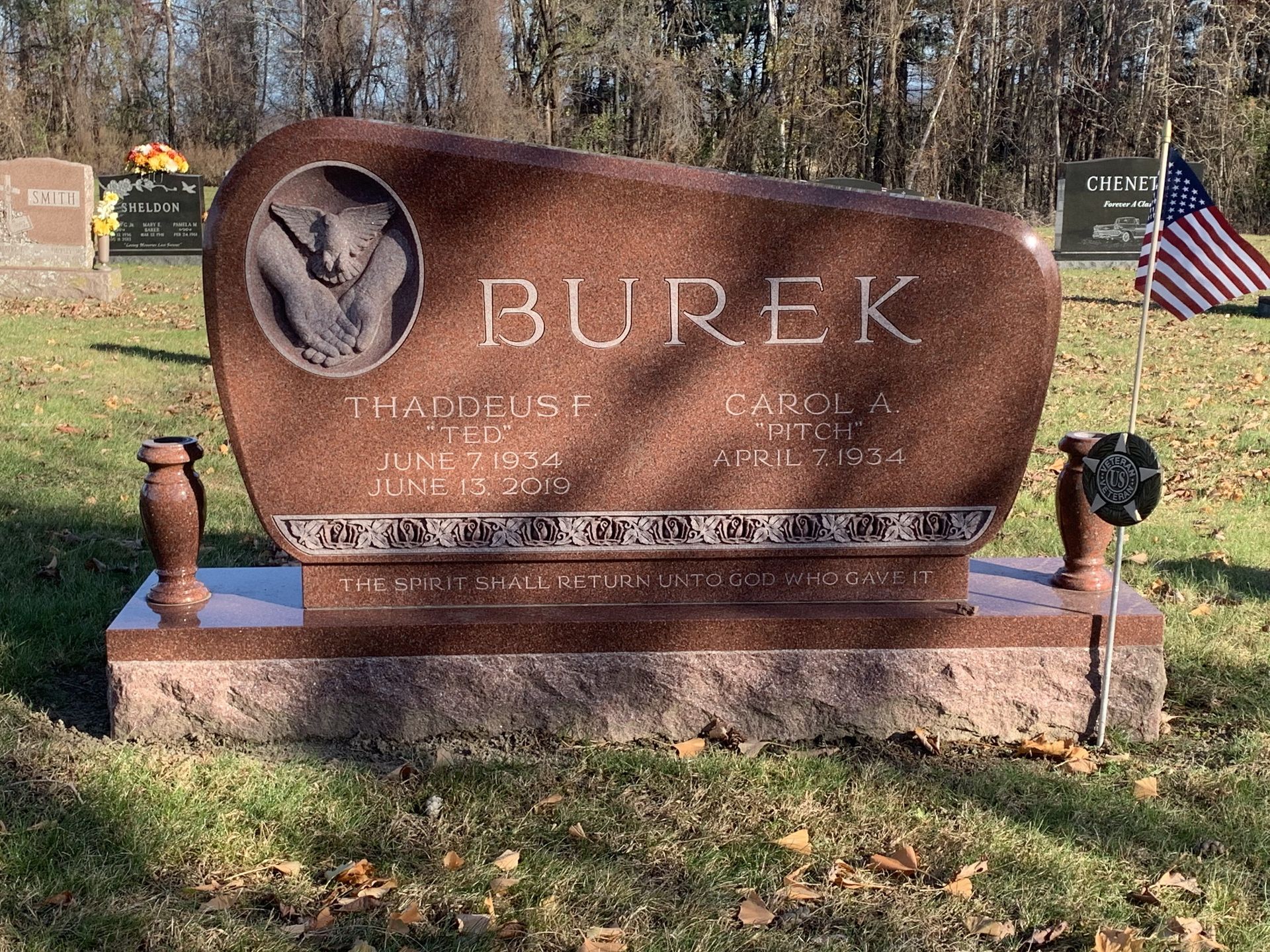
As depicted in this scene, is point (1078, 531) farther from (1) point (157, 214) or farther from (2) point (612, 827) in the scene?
(1) point (157, 214)

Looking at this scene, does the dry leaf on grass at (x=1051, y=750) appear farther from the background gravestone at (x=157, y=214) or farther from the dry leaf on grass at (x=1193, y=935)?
the background gravestone at (x=157, y=214)

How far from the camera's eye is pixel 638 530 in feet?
14.4

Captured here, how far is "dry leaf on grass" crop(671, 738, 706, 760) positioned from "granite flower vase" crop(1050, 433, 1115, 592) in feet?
5.02

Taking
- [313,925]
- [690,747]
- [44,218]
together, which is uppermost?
[44,218]

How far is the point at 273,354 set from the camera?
166 inches

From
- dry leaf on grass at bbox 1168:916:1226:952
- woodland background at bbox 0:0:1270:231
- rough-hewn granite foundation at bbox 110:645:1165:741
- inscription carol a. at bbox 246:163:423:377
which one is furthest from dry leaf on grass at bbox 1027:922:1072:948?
woodland background at bbox 0:0:1270:231

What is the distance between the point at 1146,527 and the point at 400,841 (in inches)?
198

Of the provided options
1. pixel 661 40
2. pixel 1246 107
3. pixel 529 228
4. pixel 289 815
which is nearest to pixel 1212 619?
pixel 529 228

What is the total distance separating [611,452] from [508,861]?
1539 mm

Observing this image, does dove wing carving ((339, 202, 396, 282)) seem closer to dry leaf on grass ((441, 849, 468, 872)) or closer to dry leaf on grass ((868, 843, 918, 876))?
dry leaf on grass ((441, 849, 468, 872))

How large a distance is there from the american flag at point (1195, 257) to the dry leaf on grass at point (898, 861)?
2.34 meters

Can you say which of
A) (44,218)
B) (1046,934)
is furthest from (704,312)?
(44,218)

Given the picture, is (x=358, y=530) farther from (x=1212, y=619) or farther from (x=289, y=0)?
(x=289, y=0)

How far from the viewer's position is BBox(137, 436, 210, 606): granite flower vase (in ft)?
14.1
